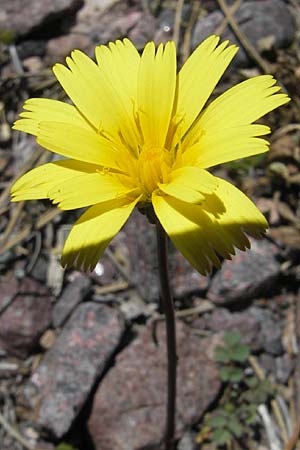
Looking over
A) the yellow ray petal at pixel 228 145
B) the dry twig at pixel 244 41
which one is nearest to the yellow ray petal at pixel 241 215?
the yellow ray petal at pixel 228 145

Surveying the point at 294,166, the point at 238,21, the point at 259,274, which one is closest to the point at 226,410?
the point at 259,274

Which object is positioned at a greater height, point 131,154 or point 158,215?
point 131,154

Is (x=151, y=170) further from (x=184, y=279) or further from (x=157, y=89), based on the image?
(x=184, y=279)

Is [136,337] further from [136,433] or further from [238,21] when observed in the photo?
[238,21]

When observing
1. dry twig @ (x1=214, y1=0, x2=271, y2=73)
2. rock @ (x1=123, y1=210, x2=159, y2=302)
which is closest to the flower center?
rock @ (x1=123, y1=210, x2=159, y2=302)

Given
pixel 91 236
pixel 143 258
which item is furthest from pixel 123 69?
pixel 143 258

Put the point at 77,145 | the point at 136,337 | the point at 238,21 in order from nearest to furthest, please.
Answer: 1. the point at 77,145
2. the point at 136,337
3. the point at 238,21

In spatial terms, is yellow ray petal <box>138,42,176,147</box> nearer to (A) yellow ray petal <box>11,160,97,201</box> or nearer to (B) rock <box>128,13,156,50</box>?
(A) yellow ray petal <box>11,160,97,201</box>
